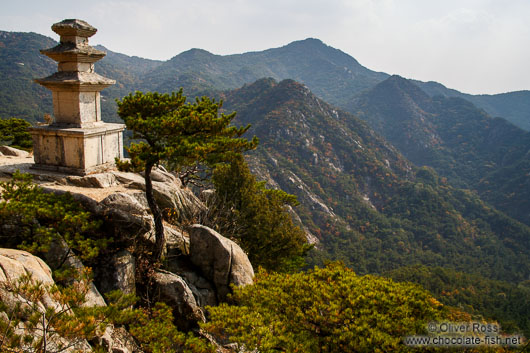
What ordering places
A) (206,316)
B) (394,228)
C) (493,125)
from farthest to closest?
1. (493,125)
2. (394,228)
3. (206,316)

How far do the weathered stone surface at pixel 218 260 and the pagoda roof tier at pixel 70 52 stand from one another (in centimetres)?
751

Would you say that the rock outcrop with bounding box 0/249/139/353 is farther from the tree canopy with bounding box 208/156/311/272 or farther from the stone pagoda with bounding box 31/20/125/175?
the tree canopy with bounding box 208/156/311/272

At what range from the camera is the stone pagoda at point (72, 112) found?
1202 centimetres

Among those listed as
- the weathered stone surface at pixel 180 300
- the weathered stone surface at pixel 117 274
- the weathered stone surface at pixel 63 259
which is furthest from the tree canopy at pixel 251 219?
the weathered stone surface at pixel 63 259

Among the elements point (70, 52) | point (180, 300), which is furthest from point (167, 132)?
point (70, 52)

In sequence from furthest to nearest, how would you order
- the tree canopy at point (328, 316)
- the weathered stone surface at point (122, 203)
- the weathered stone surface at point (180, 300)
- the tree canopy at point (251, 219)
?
the tree canopy at point (251, 219) < the weathered stone surface at point (122, 203) < the weathered stone surface at point (180, 300) < the tree canopy at point (328, 316)

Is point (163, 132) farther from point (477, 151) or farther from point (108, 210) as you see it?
point (477, 151)

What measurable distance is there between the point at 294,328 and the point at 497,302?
56.1 meters

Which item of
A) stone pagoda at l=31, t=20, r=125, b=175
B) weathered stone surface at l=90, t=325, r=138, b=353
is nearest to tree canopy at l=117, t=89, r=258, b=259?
weathered stone surface at l=90, t=325, r=138, b=353

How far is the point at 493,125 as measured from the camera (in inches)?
6152

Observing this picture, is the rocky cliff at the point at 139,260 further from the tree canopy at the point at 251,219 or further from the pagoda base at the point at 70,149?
the tree canopy at the point at 251,219

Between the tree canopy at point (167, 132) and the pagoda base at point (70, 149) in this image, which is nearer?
the tree canopy at point (167, 132)

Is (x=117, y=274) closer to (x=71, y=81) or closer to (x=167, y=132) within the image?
(x=167, y=132)

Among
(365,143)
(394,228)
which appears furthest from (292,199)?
(365,143)
